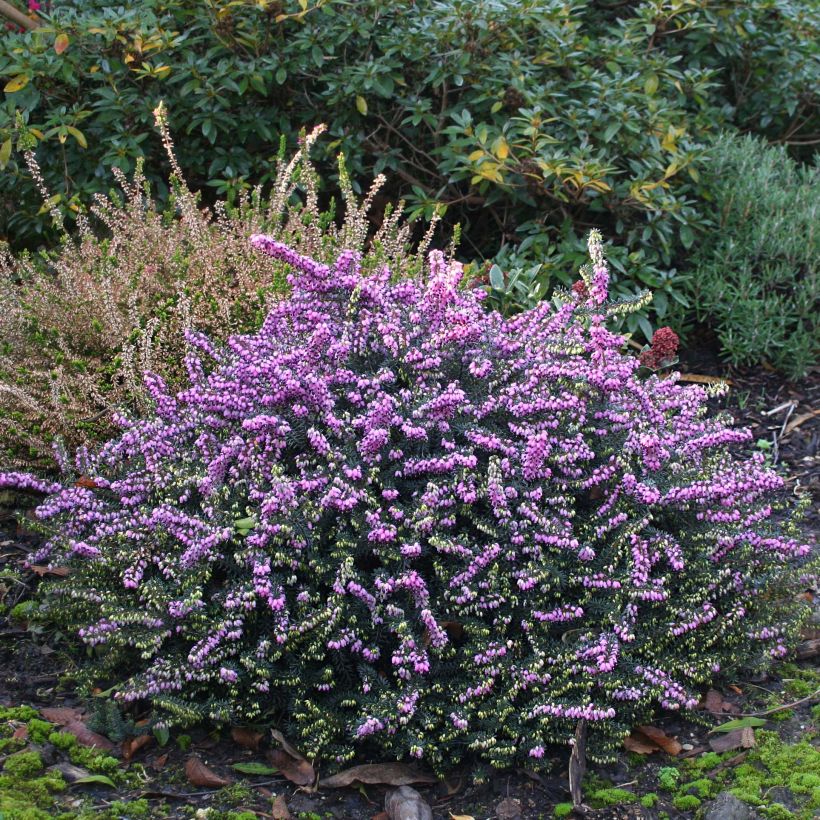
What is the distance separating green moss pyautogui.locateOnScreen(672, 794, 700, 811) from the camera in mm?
2658

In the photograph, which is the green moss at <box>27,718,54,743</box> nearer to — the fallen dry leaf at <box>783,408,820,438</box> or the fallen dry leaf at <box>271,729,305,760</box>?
the fallen dry leaf at <box>271,729,305,760</box>

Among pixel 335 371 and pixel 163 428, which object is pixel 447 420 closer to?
pixel 335 371

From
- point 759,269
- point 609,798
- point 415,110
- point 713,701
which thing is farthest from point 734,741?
point 415,110

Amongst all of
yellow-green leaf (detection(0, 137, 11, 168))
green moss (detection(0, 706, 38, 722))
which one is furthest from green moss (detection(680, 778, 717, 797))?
yellow-green leaf (detection(0, 137, 11, 168))

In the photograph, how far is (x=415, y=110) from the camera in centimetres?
530

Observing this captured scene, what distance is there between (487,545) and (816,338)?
3.12 m

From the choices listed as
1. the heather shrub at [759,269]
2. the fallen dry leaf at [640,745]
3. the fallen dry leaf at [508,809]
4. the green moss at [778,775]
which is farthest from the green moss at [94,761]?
the heather shrub at [759,269]

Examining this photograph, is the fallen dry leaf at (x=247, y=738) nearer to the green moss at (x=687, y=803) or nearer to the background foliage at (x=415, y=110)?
the green moss at (x=687, y=803)

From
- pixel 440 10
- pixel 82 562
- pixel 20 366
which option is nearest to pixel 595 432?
pixel 82 562

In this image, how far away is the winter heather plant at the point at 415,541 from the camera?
2.78 m

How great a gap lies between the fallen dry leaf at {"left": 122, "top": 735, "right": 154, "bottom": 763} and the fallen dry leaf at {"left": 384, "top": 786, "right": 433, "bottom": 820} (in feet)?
2.29

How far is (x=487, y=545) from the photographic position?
2.88 metres

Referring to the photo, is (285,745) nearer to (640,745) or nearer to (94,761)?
(94,761)

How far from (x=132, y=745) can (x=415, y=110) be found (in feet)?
12.1
